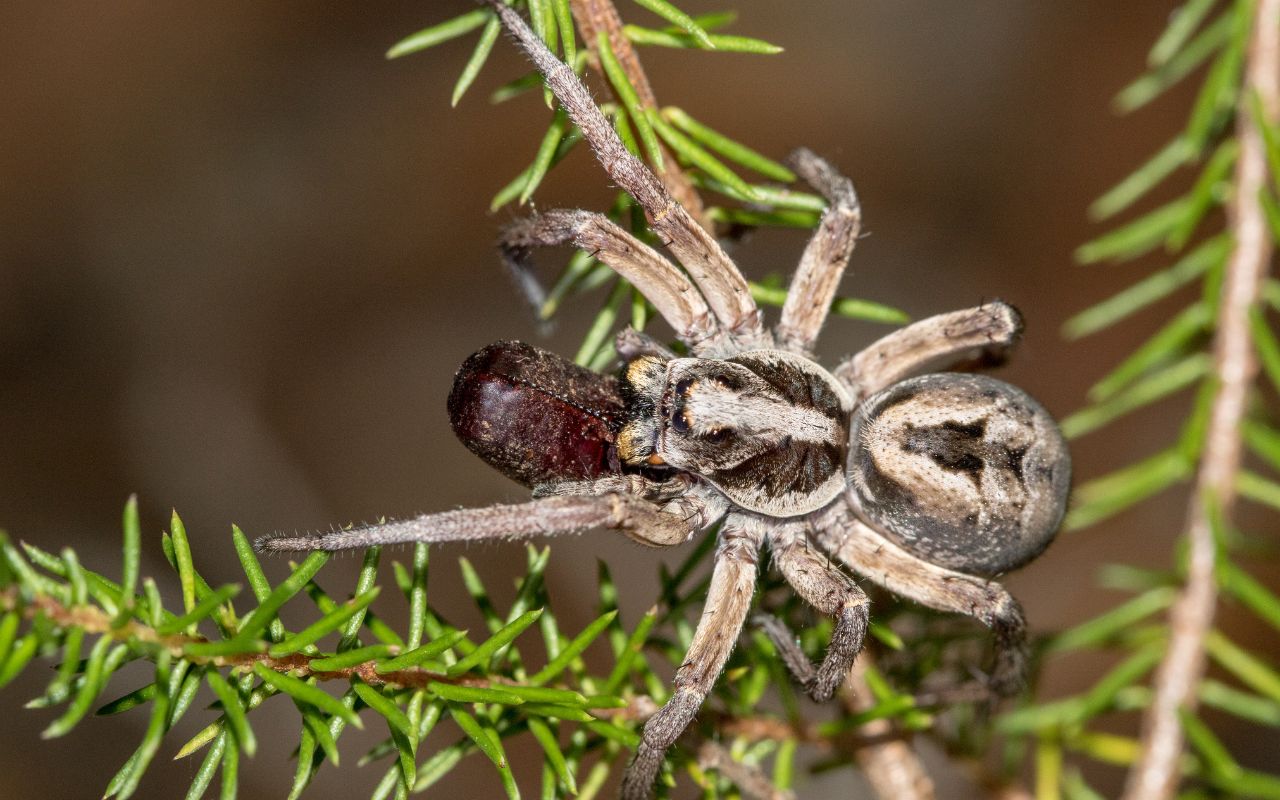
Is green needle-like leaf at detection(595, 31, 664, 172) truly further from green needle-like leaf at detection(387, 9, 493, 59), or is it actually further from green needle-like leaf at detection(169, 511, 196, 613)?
green needle-like leaf at detection(169, 511, 196, 613)

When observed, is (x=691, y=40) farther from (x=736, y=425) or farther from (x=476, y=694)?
(x=476, y=694)

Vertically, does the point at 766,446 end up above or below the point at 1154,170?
below

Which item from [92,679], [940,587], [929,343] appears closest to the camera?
[92,679]

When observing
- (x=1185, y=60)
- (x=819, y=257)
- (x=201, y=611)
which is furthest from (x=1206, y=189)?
(x=201, y=611)

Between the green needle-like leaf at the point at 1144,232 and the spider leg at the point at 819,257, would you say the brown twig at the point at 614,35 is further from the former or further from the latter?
the green needle-like leaf at the point at 1144,232

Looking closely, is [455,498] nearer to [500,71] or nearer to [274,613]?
[500,71]

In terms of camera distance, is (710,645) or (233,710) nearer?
(233,710)

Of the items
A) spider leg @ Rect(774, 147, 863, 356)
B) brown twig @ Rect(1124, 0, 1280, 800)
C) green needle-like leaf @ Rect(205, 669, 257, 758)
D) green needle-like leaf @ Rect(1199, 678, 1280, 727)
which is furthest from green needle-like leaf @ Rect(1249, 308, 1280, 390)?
green needle-like leaf @ Rect(205, 669, 257, 758)
